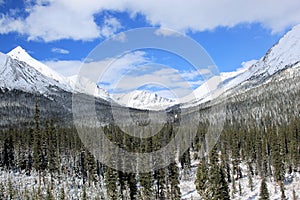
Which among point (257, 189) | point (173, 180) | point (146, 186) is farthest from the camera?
point (257, 189)

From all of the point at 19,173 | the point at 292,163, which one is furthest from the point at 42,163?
the point at 292,163

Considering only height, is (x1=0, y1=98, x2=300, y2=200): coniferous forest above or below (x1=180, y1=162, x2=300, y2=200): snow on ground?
above

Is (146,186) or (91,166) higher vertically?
(91,166)

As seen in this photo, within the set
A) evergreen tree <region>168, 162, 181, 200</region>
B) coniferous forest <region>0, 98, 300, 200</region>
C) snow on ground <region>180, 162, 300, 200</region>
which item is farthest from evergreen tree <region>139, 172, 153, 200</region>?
snow on ground <region>180, 162, 300, 200</region>

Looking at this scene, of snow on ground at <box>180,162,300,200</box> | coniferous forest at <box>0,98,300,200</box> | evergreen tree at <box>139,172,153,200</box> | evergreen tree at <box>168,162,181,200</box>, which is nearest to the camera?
evergreen tree at <box>139,172,153,200</box>

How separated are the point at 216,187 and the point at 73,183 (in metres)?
54.4

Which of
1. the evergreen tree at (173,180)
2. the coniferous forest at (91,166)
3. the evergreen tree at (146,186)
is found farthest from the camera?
the coniferous forest at (91,166)

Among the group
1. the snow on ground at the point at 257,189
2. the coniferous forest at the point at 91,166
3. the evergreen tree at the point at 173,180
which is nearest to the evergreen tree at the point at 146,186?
the coniferous forest at the point at 91,166

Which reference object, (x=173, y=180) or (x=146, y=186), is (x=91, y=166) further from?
(x=146, y=186)

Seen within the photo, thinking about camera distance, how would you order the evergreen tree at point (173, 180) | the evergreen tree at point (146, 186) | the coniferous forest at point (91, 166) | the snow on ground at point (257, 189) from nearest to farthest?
the evergreen tree at point (146, 186) < the evergreen tree at point (173, 180) < the coniferous forest at point (91, 166) < the snow on ground at point (257, 189)

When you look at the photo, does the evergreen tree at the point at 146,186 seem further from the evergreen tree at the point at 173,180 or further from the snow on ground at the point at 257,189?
the snow on ground at the point at 257,189

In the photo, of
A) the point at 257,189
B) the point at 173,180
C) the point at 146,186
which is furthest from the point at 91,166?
the point at 257,189

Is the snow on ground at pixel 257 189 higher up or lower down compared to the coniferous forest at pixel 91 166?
lower down

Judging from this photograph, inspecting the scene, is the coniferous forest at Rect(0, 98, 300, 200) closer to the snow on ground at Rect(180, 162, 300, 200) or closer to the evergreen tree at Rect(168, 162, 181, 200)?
the evergreen tree at Rect(168, 162, 181, 200)
